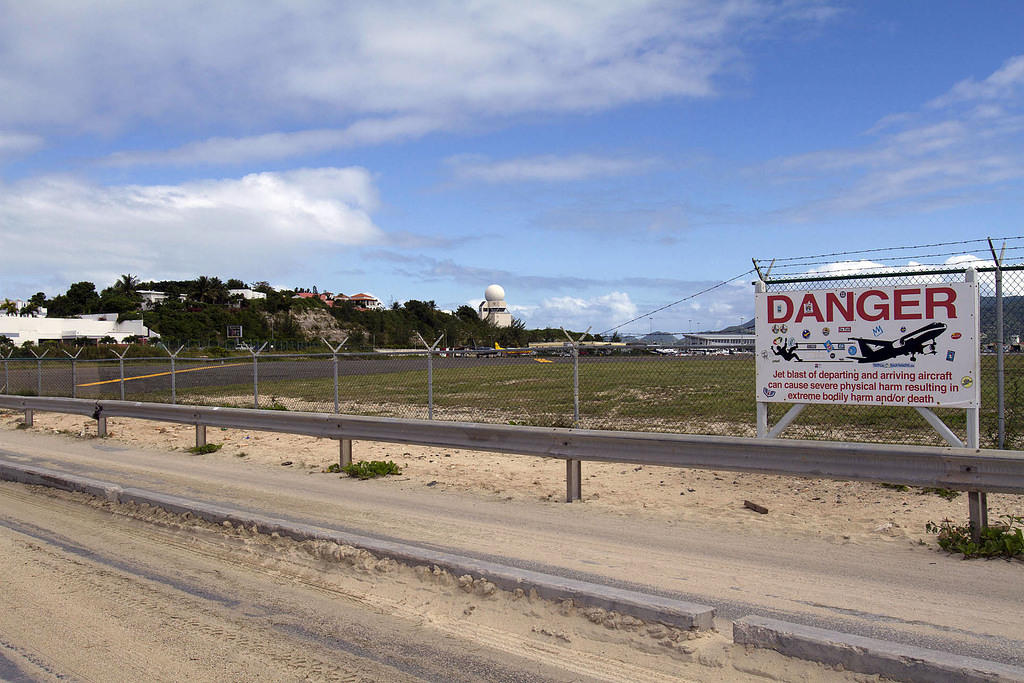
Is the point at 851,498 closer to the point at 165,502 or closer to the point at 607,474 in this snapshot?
the point at 607,474

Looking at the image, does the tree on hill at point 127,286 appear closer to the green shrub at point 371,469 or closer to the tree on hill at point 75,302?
the tree on hill at point 75,302

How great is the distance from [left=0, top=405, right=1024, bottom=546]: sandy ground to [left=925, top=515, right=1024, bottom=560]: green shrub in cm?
23

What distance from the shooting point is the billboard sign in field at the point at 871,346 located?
28.3 feet

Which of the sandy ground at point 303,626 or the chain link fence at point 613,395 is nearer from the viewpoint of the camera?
the sandy ground at point 303,626

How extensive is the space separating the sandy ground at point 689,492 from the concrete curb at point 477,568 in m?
2.61

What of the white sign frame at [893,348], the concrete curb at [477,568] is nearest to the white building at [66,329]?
the concrete curb at [477,568]

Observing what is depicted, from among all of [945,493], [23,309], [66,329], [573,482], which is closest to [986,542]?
[945,493]

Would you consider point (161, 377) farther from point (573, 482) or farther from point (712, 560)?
point (712, 560)

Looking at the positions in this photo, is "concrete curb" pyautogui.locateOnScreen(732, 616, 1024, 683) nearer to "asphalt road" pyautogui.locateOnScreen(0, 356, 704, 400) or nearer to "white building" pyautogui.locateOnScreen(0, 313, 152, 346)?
"asphalt road" pyautogui.locateOnScreen(0, 356, 704, 400)

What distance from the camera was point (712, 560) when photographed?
6.45 meters

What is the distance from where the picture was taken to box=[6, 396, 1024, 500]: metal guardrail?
21.5ft

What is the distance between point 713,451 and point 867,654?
380 cm

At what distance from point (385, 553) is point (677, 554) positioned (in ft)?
7.97

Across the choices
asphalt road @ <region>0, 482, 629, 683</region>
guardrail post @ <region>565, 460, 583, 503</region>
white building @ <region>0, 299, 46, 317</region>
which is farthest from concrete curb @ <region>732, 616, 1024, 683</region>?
white building @ <region>0, 299, 46, 317</region>
